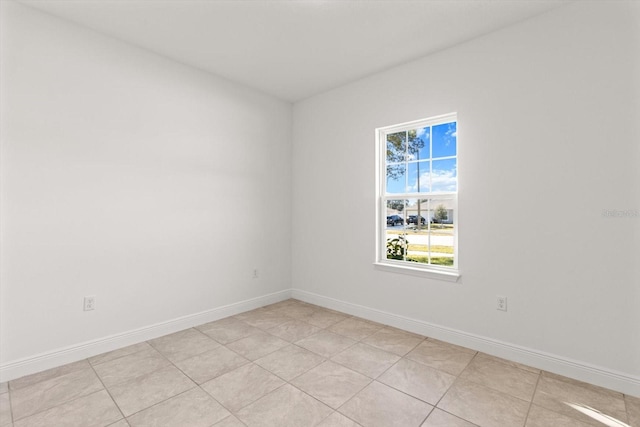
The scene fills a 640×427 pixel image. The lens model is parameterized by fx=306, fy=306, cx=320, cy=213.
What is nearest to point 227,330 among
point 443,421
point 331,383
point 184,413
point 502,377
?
point 184,413

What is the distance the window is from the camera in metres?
3.06

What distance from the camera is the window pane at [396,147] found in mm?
3432

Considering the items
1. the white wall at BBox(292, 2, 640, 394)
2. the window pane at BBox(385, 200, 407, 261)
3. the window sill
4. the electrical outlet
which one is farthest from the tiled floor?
the window pane at BBox(385, 200, 407, 261)

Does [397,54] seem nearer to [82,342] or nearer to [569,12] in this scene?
[569,12]

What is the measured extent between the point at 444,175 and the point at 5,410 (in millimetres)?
3796

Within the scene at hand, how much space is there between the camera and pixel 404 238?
11.2 feet

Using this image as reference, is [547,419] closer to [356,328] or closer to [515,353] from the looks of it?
[515,353]

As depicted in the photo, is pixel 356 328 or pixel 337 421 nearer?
pixel 337 421

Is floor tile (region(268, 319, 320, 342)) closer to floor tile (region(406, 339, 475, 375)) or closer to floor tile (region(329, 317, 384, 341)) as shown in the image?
floor tile (region(329, 317, 384, 341))

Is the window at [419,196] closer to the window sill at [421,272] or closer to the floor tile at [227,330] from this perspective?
the window sill at [421,272]

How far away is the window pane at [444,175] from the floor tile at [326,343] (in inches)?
69.9

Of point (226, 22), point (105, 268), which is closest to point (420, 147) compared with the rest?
point (226, 22)

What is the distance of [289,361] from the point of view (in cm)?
256

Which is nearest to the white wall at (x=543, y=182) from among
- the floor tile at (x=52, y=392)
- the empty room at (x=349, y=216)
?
the empty room at (x=349, y=216)
